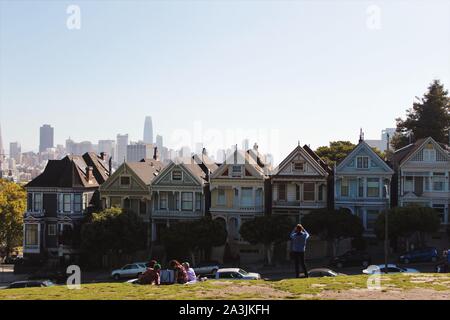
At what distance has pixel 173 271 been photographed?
87.8 ft

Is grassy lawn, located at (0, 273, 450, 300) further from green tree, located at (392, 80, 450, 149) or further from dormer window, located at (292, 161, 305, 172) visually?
green tree, located at (392, 80, 450, 149)

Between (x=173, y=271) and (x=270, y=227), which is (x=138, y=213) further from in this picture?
(x=173, y=271)

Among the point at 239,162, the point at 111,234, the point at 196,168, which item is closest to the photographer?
the point at 111,234

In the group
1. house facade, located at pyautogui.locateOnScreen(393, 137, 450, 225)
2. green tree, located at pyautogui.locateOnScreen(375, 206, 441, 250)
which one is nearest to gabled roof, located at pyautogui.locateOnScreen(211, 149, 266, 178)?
green tree, located at pyautogui.locateOnScreen(375, 206, 441, 250)

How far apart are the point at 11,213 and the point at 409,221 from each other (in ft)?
161

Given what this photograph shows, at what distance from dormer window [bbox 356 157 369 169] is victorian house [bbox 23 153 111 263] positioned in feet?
92.2

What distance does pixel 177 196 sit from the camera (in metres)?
63.1

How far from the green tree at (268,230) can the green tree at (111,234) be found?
10.6 metres

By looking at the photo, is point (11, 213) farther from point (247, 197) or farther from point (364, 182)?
point (364, 182)

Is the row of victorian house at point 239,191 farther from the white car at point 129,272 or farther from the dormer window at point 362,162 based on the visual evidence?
the white car at point 129,272

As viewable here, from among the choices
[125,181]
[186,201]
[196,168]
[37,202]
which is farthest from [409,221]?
[37,202]

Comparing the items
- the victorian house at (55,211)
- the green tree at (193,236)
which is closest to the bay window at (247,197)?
the green tree at (193,236)
